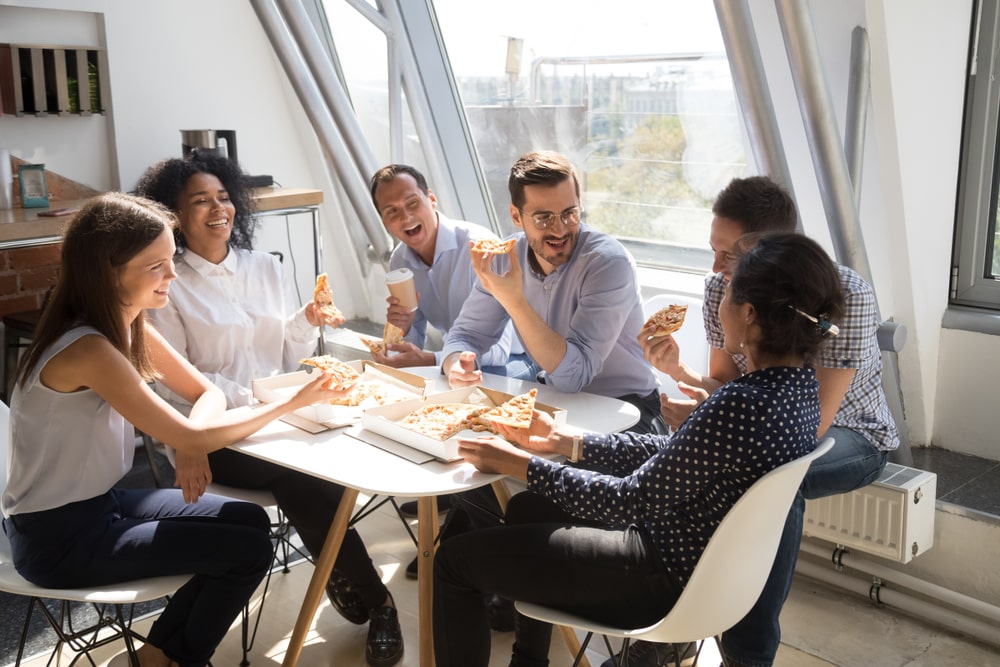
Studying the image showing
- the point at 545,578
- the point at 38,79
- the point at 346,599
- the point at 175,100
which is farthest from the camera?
the point at 175,100

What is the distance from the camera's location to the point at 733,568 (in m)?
1.87

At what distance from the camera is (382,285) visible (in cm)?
539

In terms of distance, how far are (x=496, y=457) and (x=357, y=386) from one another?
25.2 inches

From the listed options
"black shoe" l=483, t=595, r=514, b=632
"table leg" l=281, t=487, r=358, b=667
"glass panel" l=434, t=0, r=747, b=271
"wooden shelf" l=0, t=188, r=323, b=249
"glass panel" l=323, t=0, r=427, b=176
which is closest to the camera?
"table leg" l=281, t=487, r=358, b=667

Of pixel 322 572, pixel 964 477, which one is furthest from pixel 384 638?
pixel 964 477

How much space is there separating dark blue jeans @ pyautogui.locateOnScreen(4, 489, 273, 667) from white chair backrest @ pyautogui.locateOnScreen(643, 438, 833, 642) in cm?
Result: 102

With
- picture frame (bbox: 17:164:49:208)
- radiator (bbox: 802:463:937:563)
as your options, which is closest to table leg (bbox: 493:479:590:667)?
radiator (bbox: 802:463:937:563)

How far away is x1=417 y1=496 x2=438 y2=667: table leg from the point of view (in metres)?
2.36

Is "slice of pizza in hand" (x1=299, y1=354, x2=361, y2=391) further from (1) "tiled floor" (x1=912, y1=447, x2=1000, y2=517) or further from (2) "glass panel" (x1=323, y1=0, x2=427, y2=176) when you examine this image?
(2) "glass panel" (x1=323, y1=0, x2=427, y2=176)

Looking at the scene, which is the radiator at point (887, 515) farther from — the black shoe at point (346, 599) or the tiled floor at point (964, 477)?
the black shoe at point (346, 599)

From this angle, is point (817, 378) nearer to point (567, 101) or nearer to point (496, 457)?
point (496, 457)

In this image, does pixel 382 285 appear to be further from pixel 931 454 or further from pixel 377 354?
pixel 931 454

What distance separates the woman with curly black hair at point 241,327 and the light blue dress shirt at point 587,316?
18.1 inches

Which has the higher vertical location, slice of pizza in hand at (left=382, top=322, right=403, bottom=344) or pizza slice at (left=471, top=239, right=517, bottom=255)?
pizza slice at (left=471, top=239, right=517, bottom=255)
